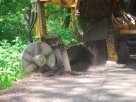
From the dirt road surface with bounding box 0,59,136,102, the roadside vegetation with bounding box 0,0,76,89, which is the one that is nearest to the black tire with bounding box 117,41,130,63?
the dirt road surface with bounding box 0,59,136,102

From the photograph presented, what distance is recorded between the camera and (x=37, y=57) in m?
6.73

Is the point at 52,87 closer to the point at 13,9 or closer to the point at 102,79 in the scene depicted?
the point at 102,79

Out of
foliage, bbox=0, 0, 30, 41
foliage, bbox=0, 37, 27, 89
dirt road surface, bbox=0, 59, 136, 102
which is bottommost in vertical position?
dirt road surface, bbox=0, 59, 136, 102

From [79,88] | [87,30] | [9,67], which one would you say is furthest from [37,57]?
[87,30]

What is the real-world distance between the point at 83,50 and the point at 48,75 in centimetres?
239

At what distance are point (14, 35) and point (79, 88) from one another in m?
6.54

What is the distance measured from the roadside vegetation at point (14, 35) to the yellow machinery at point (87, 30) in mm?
473

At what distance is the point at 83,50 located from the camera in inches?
351

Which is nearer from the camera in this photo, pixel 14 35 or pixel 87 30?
pixel 87 30

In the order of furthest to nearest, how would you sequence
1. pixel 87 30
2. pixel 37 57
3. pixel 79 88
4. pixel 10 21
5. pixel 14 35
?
pixel 14 35 → pixel 10 21 → pixel 87 30 → pixel 37 57 → pixel 79 88

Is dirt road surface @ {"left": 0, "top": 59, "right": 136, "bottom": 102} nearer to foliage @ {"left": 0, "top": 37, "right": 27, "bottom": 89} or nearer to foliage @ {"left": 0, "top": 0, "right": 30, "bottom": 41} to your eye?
foliage @ {"left": 0, "top": 37, "right": 27, "bottom": 89}

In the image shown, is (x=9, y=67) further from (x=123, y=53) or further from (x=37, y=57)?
(x=123, y=53)

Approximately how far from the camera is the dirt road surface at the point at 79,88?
484 cm

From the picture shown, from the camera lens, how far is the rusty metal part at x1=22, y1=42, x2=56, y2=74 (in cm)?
677
